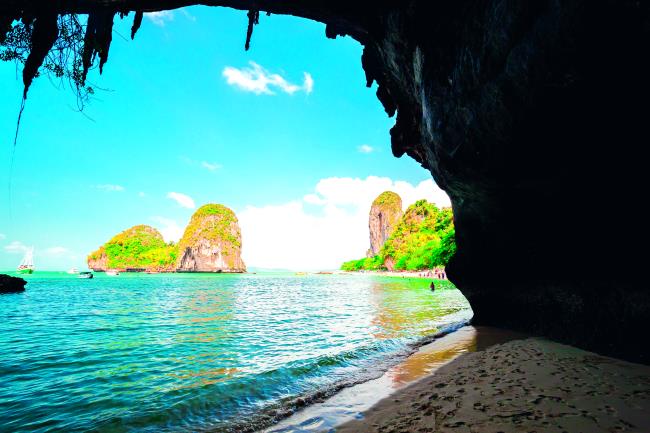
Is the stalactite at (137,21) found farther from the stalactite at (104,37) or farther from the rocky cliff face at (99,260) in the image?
the rocky cliff face at (99,260)

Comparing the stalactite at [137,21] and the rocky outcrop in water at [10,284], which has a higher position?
the stalactite at [137,21]

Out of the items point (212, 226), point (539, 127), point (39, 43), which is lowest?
point (539, 127)

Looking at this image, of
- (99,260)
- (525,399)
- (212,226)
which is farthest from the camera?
(99,260)

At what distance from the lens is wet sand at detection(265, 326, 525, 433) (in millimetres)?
4958

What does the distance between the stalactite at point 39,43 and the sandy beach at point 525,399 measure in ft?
23.2

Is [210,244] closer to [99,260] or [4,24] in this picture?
[99,260]

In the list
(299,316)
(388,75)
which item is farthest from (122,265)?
(388,75)

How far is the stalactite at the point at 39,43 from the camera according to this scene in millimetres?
4143

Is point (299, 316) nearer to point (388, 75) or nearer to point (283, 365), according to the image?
point (283, 365)

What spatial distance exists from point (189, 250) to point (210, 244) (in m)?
10.9

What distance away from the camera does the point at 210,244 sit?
Result: 147750 millimetres

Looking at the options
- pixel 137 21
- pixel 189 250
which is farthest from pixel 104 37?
pixel 189 250

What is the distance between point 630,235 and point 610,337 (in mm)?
2790

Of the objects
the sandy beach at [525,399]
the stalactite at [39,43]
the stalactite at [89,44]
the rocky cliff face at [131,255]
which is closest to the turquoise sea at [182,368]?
the sandy beach at [525,399]
